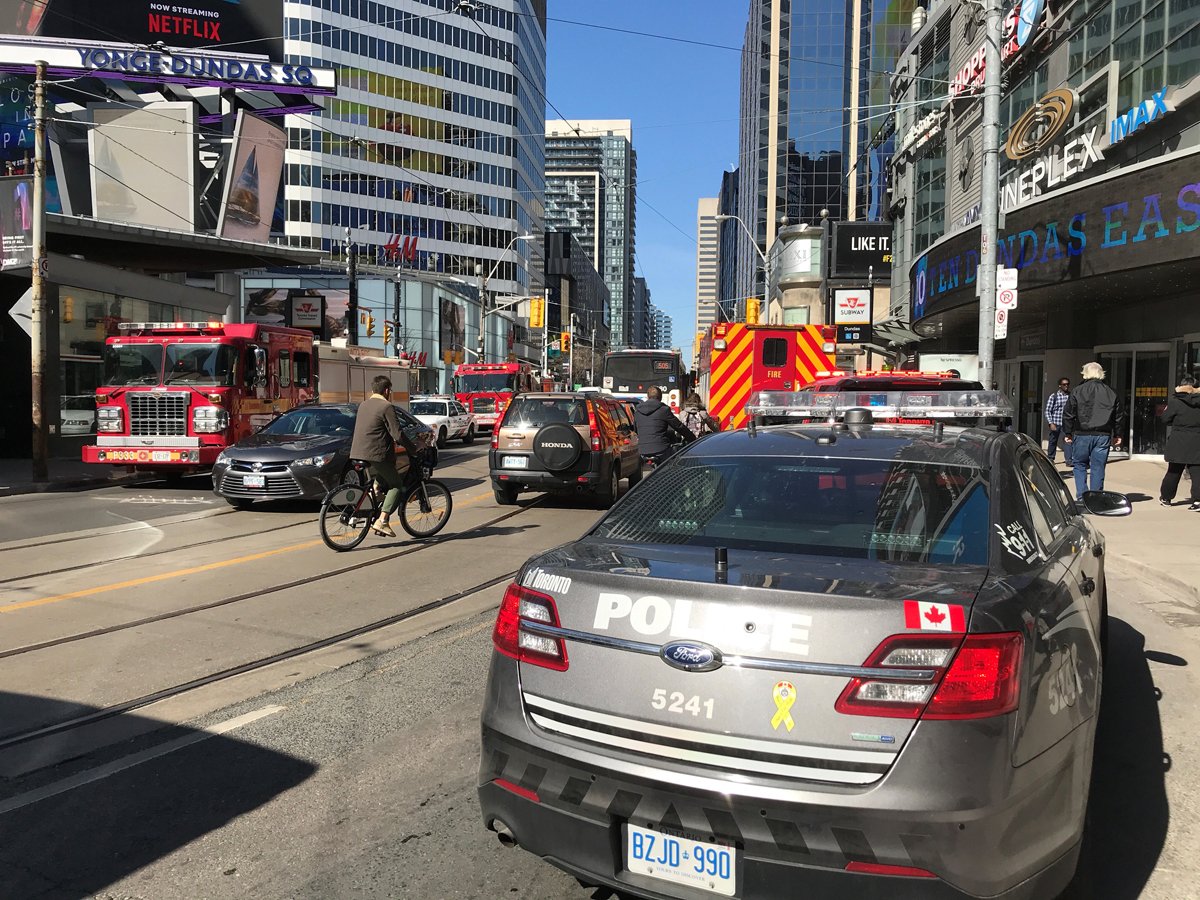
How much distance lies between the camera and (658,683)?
258 centimetres

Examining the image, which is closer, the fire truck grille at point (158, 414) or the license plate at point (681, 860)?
the license plate at point (681, 860)

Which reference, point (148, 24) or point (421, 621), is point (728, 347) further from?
point (148, 24)

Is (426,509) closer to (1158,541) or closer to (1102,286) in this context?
(1158,541)

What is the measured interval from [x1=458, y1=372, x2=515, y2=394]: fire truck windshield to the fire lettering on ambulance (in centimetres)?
3306

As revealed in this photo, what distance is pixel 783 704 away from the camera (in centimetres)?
→ 243

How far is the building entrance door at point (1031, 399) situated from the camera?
2709 cm

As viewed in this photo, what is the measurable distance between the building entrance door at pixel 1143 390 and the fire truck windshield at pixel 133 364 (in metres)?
20.9

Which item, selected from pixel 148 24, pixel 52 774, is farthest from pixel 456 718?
pixel 148 24

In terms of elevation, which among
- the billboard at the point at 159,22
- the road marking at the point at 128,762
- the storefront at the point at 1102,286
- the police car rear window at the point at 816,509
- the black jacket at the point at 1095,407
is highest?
the billboard at the point at 159,22

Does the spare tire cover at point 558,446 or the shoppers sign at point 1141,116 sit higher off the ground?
the shoppers sign at point 1141,116

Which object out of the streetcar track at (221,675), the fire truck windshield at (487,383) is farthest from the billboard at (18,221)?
the fire truck windshield at (487,383)

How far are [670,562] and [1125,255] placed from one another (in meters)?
15.5

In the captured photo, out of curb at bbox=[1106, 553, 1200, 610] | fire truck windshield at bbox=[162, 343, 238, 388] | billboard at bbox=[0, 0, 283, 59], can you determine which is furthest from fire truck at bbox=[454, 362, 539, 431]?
curb at bbox=[1106, 553, 1200, 610]

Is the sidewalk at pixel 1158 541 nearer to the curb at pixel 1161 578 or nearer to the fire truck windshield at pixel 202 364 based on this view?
the curb at pixel 1161 578
